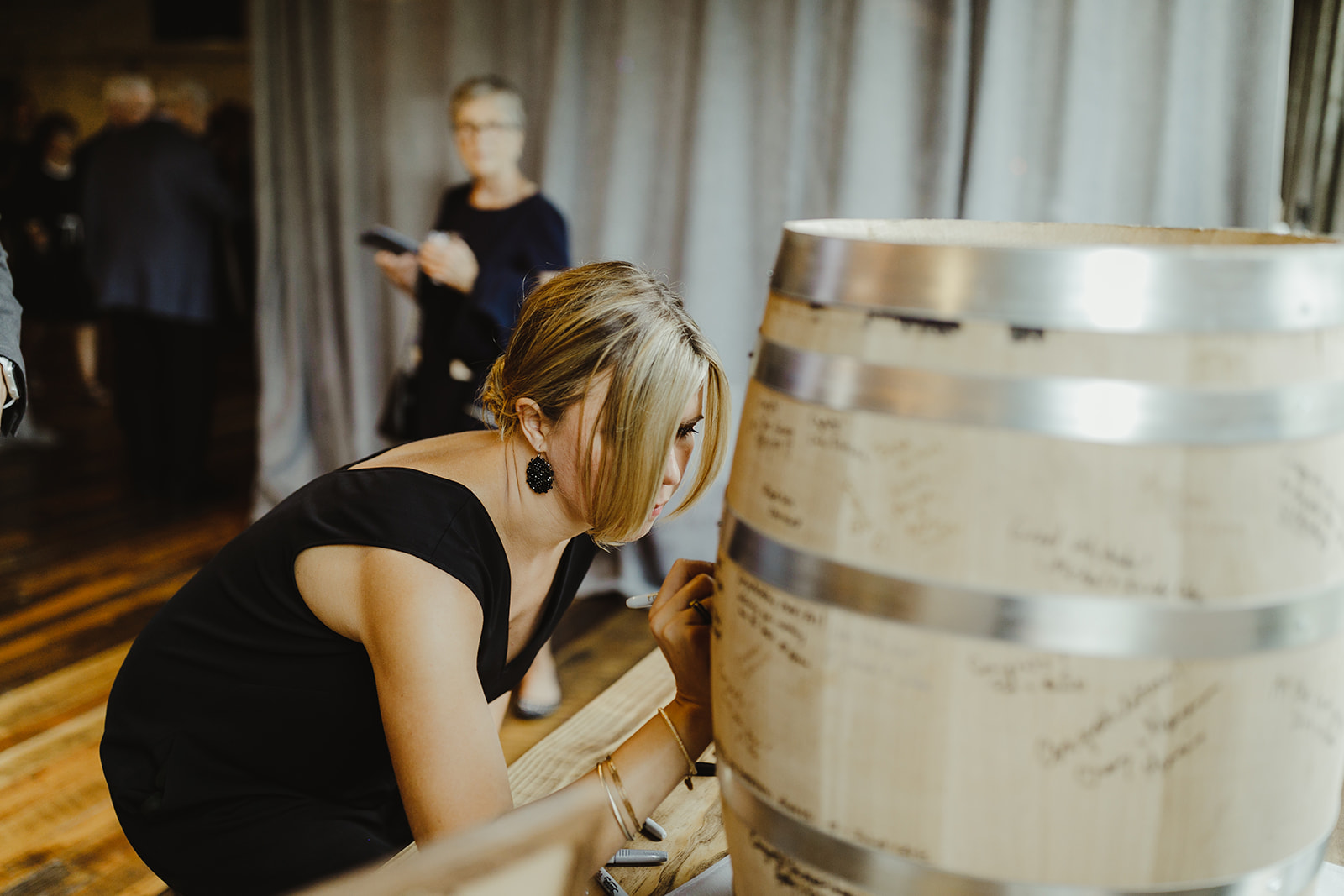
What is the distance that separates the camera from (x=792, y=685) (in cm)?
59

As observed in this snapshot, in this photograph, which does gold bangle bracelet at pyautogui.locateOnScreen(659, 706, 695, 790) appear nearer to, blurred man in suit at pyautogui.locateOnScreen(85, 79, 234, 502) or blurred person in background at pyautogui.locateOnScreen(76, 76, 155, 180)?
blurred man in suit at pyautogui.locateOnScreen(85, 79, 234, 502)

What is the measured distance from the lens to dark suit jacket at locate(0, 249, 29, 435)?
4.19ft

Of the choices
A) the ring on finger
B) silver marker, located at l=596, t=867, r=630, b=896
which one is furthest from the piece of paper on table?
the ring on finger

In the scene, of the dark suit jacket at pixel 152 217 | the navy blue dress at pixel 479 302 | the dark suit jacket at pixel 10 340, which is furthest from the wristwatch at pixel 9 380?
the dark suit jacket at pixel 152 217

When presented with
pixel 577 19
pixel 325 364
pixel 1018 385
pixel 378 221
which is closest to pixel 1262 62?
pixel 577 19

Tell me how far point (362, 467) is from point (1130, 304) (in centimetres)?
84

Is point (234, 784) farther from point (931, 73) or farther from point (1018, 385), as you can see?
point (931, 73)

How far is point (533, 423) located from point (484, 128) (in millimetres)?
1823

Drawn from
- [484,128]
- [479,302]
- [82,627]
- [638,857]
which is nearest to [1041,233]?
[638,857]

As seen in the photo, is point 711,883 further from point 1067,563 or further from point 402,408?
point 402,408

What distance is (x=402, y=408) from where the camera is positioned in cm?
278

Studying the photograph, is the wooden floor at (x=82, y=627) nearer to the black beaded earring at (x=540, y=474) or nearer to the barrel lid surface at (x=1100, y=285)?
the black beaded earring at (x=540, y=474)

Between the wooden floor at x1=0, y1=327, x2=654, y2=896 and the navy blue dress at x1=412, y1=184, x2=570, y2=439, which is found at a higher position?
the navy blue dress at x1=412, y1=184, x2=570, y2=439

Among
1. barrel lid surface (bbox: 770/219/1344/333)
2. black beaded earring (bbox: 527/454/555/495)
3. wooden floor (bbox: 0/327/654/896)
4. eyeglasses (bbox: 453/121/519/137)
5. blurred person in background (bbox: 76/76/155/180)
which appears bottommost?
wooden floor (bbox: 0/327/654/896)
